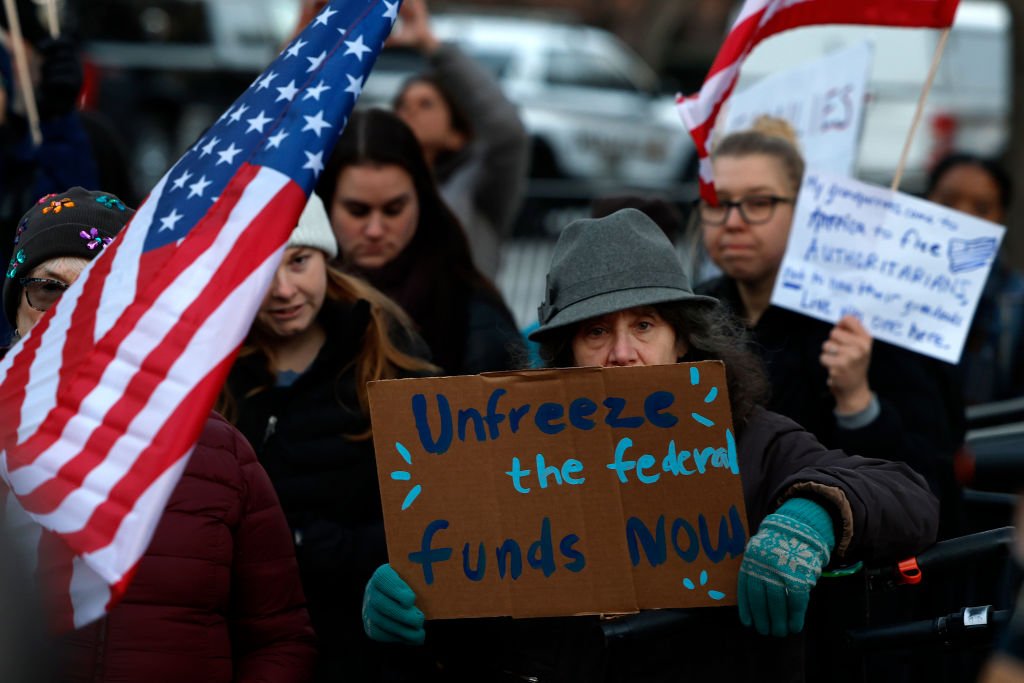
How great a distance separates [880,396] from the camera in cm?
453

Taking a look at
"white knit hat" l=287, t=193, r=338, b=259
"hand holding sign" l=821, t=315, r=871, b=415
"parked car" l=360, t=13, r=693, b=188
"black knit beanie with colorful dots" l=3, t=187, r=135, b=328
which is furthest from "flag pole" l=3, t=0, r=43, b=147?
"parked car" l=360, t=13, r=693, b=188

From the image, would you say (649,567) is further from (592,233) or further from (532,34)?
(532,34)

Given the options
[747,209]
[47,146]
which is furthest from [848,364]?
[47,146]

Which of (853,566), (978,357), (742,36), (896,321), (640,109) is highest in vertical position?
(742,36)

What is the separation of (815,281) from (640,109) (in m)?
13.5

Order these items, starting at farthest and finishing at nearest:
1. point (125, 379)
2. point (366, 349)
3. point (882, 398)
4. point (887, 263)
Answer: point (887, 263)
point (882, 398)
point (366, 349)
point (125, 379)

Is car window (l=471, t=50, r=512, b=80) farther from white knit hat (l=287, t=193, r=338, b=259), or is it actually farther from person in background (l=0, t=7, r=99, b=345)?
white knit hat (l=287, t=193, r=338, b=259)

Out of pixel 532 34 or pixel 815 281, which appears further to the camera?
pixel 532 34

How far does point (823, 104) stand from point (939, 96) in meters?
14.9

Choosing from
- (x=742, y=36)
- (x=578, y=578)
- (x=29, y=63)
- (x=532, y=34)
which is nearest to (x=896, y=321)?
(x=742, y=36)

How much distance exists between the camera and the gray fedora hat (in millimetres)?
3227

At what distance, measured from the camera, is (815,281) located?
4652 mm

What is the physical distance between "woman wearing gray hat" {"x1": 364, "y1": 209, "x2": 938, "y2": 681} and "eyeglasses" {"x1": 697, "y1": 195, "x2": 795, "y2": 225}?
1.30 m

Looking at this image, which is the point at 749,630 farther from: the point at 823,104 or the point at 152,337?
the point at 823,104
